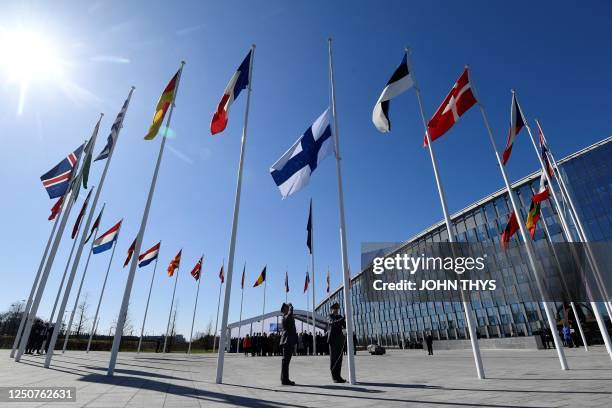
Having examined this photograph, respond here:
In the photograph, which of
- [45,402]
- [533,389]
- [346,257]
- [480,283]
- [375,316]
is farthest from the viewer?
[375,316]

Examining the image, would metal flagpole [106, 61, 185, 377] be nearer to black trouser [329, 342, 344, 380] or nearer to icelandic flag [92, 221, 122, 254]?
black trouser [329, 342, 344, 380]

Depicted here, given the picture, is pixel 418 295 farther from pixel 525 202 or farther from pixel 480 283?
pixel 525 202

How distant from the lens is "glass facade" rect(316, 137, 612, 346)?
37.4 meters

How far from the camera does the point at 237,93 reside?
1230 cm

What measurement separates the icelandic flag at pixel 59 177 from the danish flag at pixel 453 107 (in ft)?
52.8

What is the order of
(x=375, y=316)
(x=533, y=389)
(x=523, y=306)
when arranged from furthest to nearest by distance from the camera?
(x=375, y=316) < (x=523, y=306) < (x=533, y=389)

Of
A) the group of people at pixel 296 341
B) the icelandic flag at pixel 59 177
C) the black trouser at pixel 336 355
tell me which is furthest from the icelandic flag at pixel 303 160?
the icelandic flag at pixel 59 177

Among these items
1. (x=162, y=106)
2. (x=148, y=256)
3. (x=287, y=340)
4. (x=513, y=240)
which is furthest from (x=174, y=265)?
(x=513, y=240)

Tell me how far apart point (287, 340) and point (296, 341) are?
0.24 metres

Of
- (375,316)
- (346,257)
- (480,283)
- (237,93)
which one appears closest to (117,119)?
(237,93)

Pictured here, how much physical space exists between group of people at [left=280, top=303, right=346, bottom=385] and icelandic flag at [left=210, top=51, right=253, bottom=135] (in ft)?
23.1

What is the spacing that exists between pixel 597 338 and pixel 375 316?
52.3 meters

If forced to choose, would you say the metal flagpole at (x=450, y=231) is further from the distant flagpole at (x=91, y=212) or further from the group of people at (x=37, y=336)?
the group of people at (x=37, y=336)

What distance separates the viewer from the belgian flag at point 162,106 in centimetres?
1228
